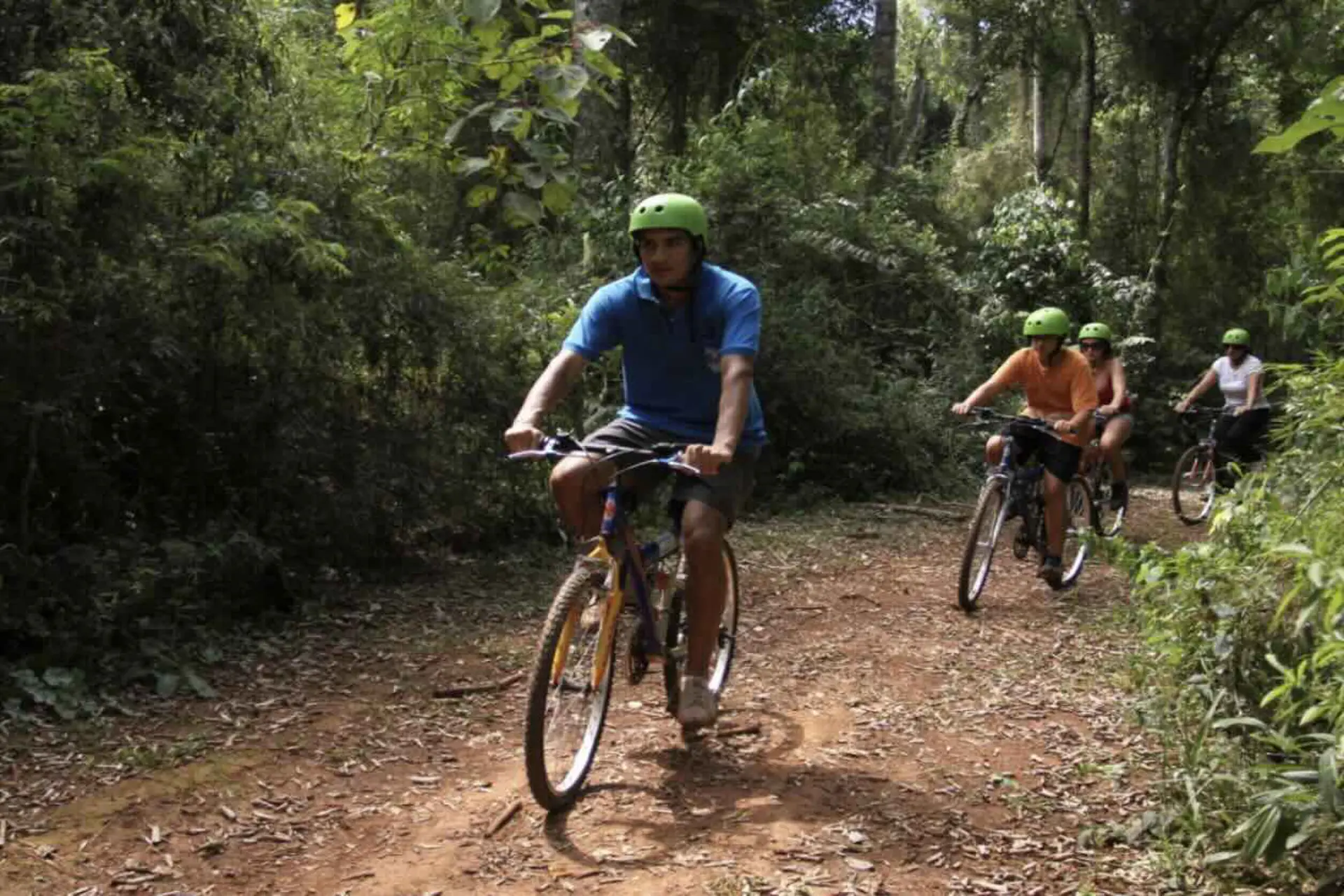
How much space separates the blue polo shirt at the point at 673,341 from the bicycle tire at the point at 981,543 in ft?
10.2

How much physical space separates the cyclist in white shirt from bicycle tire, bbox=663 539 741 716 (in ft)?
26.5

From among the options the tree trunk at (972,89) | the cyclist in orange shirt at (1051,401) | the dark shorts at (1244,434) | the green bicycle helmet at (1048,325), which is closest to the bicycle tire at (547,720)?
the cyclist in orange shirt at (1051,401)

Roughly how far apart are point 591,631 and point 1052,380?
183 inches

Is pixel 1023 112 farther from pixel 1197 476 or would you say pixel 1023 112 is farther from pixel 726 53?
pixel 1197 476

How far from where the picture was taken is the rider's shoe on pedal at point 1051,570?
7777 mm

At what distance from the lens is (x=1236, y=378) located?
39.4 ft

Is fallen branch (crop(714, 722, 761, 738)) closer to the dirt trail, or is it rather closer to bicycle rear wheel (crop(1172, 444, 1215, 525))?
the dirt trail

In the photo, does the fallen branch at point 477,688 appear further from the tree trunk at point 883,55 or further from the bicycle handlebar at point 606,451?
the tree trunk at point 883,55

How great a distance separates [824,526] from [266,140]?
5.58 m

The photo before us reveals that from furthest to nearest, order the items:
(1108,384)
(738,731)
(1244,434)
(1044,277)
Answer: (1044,277), (1244,434), (1108,384), (738,731)

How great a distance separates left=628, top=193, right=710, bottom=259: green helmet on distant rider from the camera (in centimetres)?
418

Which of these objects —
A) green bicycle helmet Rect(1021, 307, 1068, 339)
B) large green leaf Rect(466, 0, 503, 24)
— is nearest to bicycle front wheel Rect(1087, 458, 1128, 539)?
green bicycle helmet Rect(1021, 307, 1068, 339)

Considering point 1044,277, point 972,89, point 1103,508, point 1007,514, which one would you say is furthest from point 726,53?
point 1007,514

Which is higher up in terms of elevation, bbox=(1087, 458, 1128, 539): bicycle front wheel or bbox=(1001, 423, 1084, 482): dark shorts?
bbox=(1001, 423, 1084, 482): dark shorts
